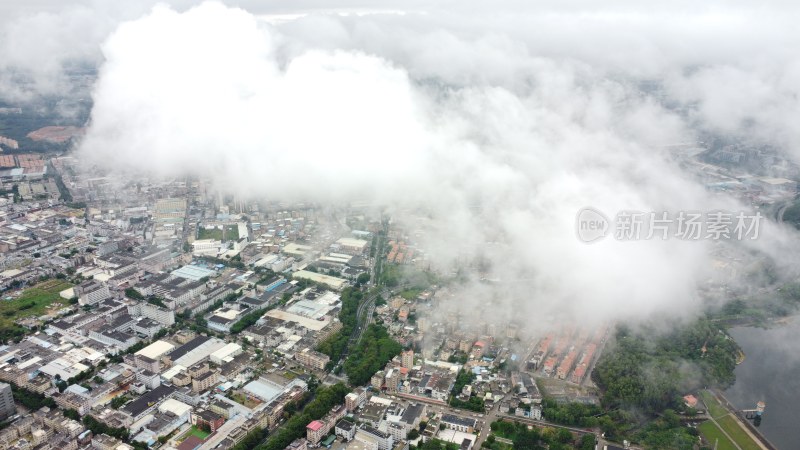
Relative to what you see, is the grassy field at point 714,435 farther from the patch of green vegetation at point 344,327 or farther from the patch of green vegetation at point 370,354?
the patch of green vegetation at point 344,327

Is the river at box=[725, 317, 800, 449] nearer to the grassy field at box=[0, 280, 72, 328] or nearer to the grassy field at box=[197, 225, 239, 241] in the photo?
the grassy field at box=[197, 225, 239, 241]

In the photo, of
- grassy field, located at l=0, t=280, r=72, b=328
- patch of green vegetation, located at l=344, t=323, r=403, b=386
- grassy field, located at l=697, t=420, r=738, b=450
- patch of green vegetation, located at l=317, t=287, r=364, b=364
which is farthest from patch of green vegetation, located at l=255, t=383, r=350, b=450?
grassy field, located at l=0, t=280, r=72, b=328

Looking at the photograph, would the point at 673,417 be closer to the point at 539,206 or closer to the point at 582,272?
the point at 582,272

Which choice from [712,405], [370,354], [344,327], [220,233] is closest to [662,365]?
[712,405]

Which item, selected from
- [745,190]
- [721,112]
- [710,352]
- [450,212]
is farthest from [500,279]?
[721,112]

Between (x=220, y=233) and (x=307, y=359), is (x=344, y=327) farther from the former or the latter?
(x=220, y=233)

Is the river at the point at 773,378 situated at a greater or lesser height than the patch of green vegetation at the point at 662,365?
lesser

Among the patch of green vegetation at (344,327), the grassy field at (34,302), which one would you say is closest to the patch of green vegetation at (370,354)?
the patch of green vegetation at (344,327)
